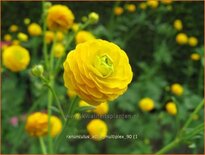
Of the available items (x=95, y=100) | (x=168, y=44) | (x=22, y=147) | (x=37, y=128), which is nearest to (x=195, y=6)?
(x=168, y=44)

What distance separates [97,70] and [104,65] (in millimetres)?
14

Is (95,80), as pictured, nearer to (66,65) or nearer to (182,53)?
(66,65)

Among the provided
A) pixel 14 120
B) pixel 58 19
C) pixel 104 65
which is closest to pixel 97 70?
pixel 104 65

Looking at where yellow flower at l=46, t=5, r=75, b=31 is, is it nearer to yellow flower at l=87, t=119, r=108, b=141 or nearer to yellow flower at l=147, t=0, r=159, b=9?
yellow flower at l=87, t=119, r=108, b=141

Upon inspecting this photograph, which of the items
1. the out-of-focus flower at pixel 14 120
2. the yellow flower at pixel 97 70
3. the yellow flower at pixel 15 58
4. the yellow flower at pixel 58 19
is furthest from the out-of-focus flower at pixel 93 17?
the out-of-focus flower at pixel 14 120

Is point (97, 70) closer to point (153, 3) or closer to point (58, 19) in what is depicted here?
point (58, 19)

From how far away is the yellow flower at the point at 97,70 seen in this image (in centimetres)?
69

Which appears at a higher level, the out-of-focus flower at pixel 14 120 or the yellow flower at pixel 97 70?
the yellow flower at pixel 97 70

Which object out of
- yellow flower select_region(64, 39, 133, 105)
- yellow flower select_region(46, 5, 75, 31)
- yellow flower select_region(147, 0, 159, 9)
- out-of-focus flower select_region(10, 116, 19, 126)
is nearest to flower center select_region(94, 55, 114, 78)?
yellow flower select_region(64, 39, 133, 105)

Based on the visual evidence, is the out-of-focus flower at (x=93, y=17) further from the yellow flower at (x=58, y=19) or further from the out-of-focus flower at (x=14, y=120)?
the out-of-focus flower at (x=14, y=120)

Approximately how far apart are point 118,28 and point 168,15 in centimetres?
46

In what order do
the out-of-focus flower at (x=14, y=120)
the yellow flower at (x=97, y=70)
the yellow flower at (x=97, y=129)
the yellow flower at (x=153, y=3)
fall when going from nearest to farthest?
the yellow flower at (x=97, y=70) → the yellow flower at (x=97, y=129) → the out-of-focus flower at (x=14, y=120) → the yellow flower at (x=153, y=3)

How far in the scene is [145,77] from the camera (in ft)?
7.32

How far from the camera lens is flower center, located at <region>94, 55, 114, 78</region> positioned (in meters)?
0.70
